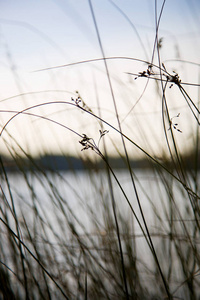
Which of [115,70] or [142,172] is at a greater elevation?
[115,70]

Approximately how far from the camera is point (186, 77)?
105 cm

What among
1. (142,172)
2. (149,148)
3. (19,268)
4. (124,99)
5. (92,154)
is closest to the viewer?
(19,268)

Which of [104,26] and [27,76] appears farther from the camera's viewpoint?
[27,76]

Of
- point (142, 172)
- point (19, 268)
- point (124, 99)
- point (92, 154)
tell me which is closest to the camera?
point (19, 268)

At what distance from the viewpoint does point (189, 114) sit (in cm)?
112

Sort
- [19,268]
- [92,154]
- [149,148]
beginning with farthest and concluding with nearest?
[92,154]
[149,148]
[19,268]

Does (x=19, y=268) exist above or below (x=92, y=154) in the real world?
below

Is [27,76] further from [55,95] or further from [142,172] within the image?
[142,172]

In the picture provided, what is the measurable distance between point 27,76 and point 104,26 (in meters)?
0.34

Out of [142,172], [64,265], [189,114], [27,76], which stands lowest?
[64,265]

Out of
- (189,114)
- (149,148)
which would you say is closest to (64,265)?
(149,148)

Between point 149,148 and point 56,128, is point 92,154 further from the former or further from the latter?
point 149,148

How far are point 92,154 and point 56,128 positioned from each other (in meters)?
0.17

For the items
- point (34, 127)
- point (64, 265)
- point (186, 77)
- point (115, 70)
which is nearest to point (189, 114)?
point (186, 77)
